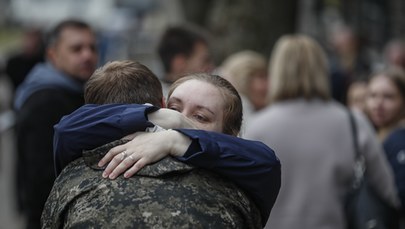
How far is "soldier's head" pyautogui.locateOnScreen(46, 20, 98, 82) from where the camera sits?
6316 mm

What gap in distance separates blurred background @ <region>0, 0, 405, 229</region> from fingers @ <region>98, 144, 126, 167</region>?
4.16 meters

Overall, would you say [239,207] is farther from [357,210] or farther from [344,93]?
[344,93]

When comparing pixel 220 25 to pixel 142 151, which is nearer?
pixel 142 151

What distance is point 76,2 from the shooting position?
128ft

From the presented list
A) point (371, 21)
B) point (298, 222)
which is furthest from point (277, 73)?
point (371, 21)

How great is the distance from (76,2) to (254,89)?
3191 cm

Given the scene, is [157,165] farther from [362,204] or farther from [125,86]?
[362,204]

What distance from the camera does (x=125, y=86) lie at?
3291 millimetres

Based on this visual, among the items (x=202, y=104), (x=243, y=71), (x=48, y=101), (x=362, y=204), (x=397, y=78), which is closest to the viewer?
(x=202, y=104)

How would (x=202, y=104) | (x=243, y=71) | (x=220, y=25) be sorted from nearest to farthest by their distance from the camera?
(x=202, y=104), (x=243, y=71), (x=220, y=25)

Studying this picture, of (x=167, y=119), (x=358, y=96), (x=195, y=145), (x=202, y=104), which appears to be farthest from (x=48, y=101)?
(x=358, y=96)

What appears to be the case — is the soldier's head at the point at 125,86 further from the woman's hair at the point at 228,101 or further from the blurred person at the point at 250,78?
Result: the blurred person at the point at 250,78

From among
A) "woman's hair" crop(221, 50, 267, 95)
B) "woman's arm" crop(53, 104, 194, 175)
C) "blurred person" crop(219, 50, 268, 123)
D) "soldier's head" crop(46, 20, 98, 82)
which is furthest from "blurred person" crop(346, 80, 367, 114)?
"woman's arm" crop(53, 104, 194, 175)

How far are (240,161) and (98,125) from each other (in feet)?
1.45
